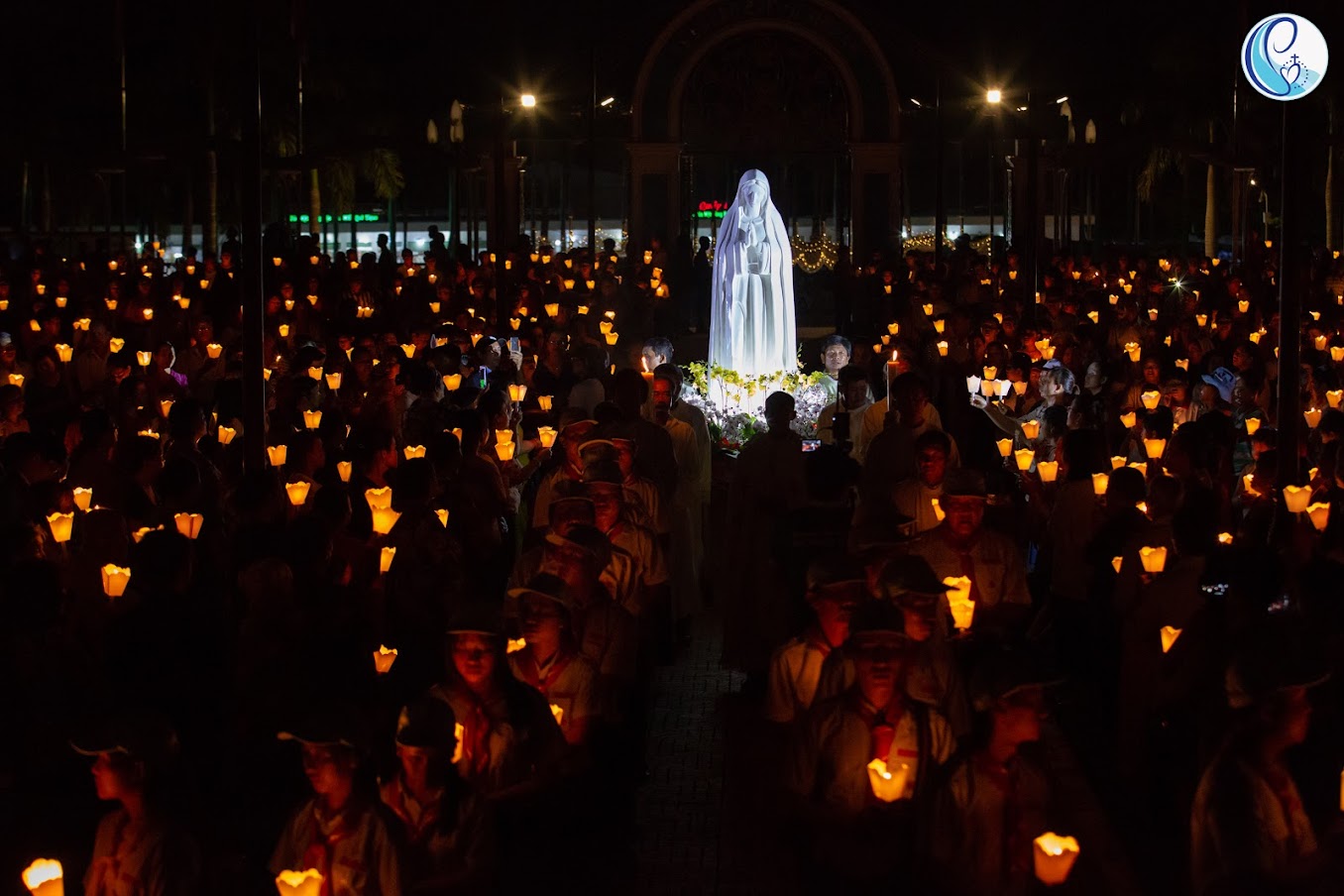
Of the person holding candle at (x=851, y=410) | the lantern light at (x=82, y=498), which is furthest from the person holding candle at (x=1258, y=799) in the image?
the person holding candle at (x=851, y=410)

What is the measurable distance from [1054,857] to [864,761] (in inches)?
56.4

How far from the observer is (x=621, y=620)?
8.91 metres

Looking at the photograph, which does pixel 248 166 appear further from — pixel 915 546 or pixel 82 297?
pixel 82 297

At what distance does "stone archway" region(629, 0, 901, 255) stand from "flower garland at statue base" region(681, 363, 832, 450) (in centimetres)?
1958

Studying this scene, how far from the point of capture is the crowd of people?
6.53 meters

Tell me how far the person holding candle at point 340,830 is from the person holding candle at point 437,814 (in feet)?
1.09

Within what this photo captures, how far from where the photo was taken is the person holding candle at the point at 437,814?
6566 mm

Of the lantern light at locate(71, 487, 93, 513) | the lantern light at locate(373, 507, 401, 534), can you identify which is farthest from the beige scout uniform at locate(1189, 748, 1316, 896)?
the lantern light at locate(71, 487, 93, 513)

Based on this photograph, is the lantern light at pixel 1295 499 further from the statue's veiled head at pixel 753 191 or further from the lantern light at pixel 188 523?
the statue's veiled head at pixel 753 191

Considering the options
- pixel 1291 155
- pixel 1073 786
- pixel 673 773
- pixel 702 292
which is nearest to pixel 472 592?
pixel 673 773

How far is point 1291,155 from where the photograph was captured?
12.3 meters

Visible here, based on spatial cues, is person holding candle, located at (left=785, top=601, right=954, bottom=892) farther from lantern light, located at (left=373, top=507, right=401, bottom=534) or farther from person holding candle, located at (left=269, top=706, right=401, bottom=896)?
lantern light, located at (left=373, top=507, right=401, bottom=534)

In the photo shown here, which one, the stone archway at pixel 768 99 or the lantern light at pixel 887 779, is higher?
the stone archway at pixel 768 99

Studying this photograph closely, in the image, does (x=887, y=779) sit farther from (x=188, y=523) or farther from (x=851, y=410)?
(x=851, y=410)
